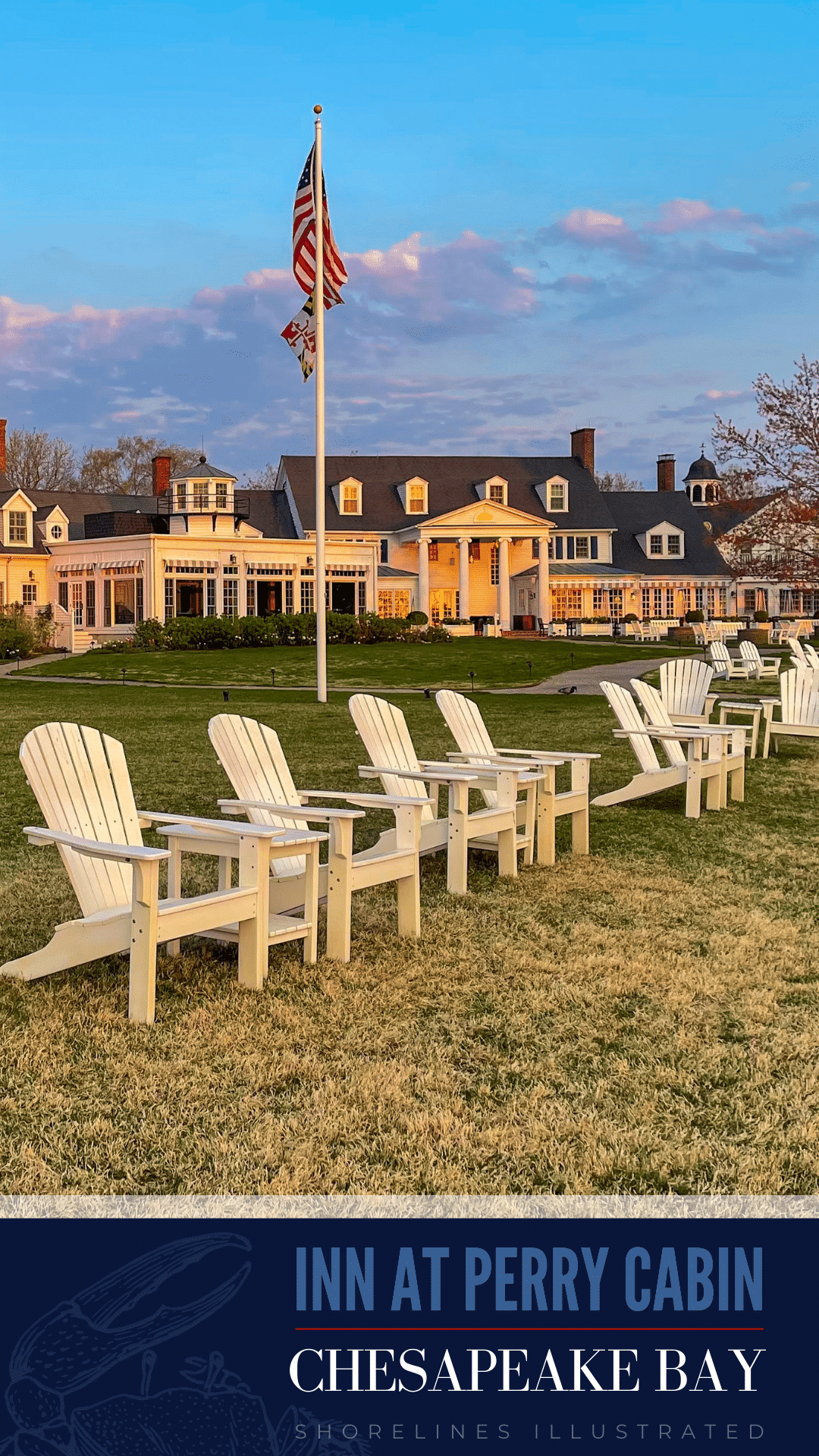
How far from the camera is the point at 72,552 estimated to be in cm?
4697

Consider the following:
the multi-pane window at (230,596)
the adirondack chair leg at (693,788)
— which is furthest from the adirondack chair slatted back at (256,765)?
the multi-pane window at (230,596)

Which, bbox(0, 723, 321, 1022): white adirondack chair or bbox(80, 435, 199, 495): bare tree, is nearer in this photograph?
bbox(0, 723, 321, 1022): white adirondack chair

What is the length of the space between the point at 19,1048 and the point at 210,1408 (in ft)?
8.04

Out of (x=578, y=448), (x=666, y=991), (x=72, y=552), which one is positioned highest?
(x=578, y=448)

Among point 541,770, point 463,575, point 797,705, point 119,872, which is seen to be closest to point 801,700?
point 797,705

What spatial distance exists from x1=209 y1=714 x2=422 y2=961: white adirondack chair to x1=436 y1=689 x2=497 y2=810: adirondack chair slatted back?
196 centimetres

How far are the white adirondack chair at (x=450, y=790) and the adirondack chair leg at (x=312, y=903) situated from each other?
3.06 ft

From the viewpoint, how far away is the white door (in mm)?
46656

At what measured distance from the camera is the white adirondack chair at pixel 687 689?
13570 millimetres

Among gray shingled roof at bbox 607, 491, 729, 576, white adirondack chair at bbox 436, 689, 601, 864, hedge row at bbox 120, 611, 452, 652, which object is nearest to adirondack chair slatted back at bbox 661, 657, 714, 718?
white adirondack chair at bbox 436, 689, 601, 864

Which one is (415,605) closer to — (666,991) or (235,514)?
(235,514)

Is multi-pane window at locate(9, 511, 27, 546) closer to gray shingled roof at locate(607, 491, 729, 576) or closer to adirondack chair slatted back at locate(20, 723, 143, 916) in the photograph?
gray shingled roof at locate(607, 491, 729, 576)

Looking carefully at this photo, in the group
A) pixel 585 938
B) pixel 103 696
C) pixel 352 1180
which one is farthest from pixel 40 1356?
pixel 103 696

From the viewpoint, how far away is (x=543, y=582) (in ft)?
174
